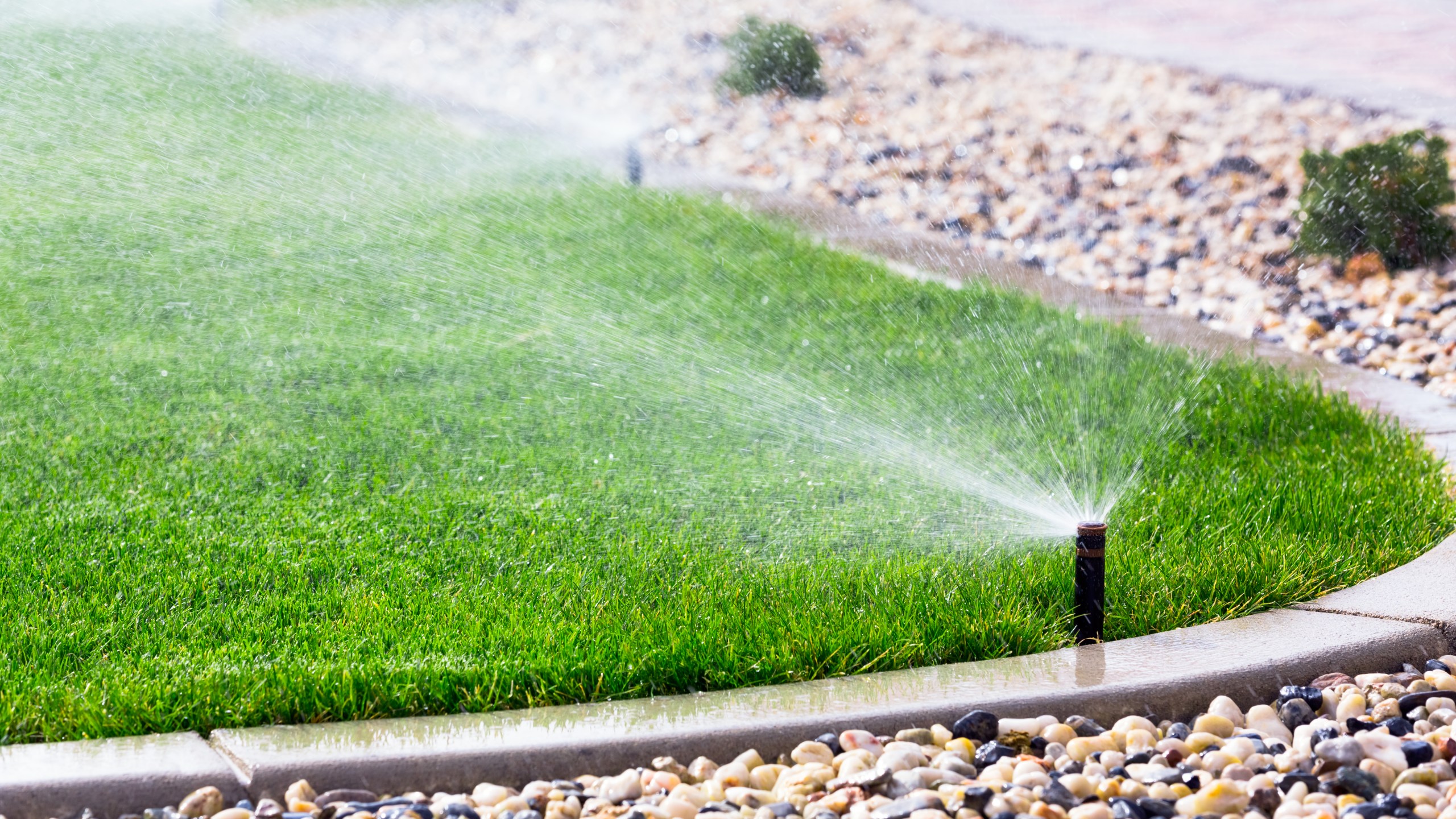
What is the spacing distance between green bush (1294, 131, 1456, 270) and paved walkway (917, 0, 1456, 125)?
103 inches

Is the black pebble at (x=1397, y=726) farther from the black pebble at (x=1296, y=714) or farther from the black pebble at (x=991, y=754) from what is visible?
the black pebble at (x=991, y=754)

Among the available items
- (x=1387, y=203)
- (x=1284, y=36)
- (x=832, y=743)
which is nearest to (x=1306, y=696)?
(x=832, y=743)

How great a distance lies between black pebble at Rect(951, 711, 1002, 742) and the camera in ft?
8.34

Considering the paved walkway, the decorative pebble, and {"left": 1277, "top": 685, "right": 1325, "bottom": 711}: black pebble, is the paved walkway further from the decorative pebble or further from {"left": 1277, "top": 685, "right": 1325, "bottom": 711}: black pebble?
the decorative pebble

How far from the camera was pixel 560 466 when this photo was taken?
13.7 ft

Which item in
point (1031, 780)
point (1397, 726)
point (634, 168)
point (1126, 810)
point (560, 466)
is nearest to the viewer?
point (1126, 810)

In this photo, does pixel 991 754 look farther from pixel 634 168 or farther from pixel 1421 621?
pixel 634 168

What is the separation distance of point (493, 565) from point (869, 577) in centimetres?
87

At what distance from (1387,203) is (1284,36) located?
5.55 m

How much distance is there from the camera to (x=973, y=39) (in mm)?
12625

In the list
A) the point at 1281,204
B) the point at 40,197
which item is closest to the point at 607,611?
the point at 1281,204

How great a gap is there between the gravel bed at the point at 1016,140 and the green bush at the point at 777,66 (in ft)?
0.53

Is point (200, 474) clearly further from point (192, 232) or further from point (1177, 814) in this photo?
point (192, 232)

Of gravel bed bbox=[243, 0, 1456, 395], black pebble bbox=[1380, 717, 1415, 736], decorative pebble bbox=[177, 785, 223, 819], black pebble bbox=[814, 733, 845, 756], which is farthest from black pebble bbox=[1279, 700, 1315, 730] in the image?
gravel bed bbox=[243, 0, 1456, 395]
